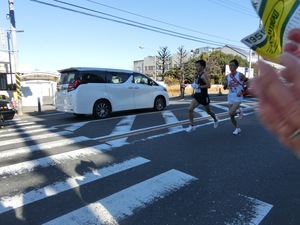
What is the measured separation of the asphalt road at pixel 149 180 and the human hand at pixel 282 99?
7.65ft

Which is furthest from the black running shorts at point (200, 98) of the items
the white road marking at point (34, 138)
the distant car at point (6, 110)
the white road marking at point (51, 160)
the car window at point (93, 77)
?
the distant car at point (6, 110)

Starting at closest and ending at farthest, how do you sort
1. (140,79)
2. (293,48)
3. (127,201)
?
(293,48) → (127,201) → (140,79)

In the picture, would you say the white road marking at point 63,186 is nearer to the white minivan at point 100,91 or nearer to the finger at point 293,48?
the finger at point 293,48

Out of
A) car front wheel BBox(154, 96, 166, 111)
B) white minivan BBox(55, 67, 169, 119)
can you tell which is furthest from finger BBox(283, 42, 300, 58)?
car front wheel BBox(154, 96, 166, 111)

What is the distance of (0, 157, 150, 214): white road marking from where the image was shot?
344 cm

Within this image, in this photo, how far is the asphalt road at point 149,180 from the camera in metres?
3.09

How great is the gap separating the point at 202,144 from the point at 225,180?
2099 mm

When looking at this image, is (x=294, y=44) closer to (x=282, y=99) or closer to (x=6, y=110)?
(x=282, y=99)

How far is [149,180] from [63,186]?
4.07 ft

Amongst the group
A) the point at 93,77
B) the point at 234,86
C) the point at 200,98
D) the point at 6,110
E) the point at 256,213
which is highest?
the point at 93,77

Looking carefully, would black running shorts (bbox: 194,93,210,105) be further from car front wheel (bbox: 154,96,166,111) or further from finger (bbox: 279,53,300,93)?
finger (bbox: 279,53,300,93)

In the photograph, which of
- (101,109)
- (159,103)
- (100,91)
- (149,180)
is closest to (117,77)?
(100,91)

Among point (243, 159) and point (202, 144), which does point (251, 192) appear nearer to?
point (243, 159)

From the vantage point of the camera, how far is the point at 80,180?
13.5 ft
